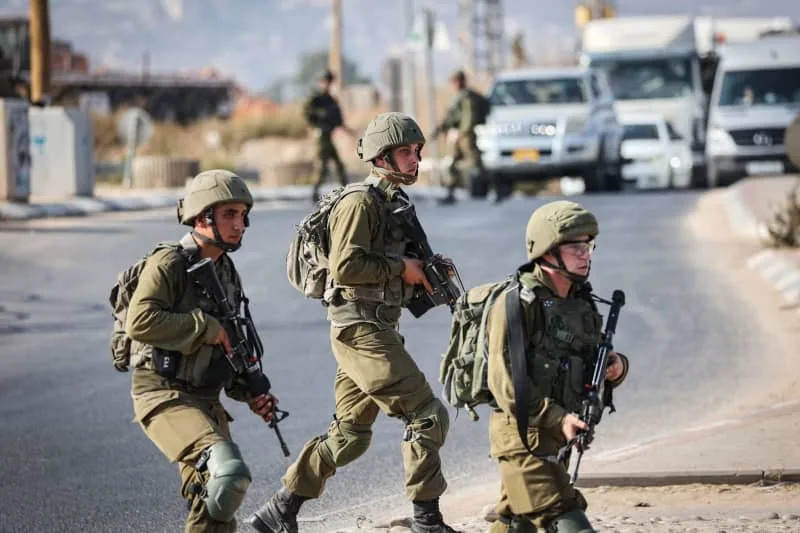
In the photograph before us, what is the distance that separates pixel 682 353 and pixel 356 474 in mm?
4480

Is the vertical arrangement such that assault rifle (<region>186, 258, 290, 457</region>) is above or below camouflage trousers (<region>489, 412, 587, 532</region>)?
above

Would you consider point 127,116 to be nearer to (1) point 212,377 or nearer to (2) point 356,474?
(2) point 356,474

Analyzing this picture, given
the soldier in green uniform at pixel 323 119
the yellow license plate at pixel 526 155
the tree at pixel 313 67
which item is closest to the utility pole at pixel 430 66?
the yellow license plate at pixel 526 155

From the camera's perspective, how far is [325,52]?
6147 inches

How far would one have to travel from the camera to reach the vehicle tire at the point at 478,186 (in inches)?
1072

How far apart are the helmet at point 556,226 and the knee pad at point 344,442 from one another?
1.55 metres

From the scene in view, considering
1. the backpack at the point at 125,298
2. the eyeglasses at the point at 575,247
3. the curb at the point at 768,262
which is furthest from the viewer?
the curb at the point at 768,262

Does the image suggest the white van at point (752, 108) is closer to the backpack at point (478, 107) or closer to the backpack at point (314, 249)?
the backpack at point (478, 107)

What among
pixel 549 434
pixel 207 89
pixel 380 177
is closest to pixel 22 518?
pixel 380 177

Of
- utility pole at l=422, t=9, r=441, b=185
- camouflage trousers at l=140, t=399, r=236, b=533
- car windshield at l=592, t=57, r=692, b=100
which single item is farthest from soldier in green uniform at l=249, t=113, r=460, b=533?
car windshield at l=592, t=57, r=692, b=100

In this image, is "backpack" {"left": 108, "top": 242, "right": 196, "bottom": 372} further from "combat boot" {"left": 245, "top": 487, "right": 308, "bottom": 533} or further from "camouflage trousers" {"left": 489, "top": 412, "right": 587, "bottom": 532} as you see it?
"camouflage trousers" {"left": 489, "top": 412, "right": 587, "bottom": 532}

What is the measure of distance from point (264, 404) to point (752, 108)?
2600cm

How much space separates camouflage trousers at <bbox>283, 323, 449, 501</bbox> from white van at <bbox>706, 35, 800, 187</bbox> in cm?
2479

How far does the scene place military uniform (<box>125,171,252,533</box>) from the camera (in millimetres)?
5602
